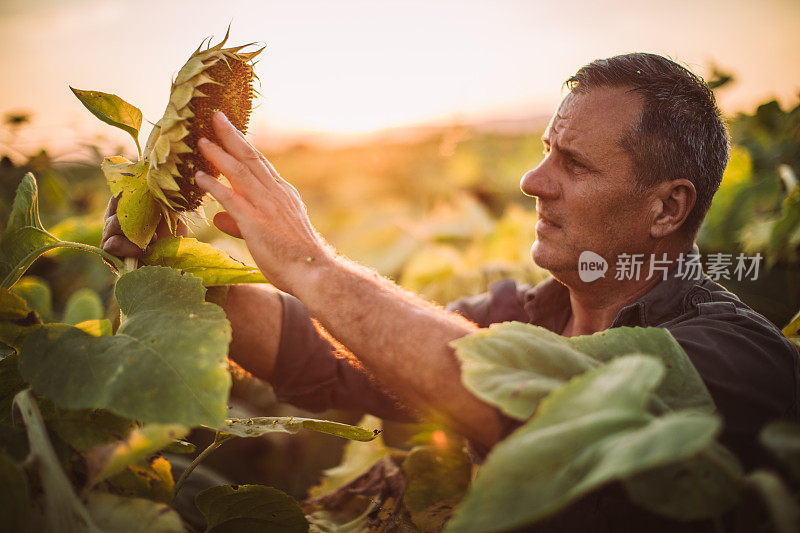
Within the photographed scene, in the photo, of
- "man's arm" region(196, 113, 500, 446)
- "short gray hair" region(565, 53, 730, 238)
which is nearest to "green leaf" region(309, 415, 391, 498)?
"man's arm" region(196, 113, 500, 446)

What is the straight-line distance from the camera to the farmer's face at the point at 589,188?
1736 mm

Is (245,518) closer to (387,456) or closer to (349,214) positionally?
(387,456)

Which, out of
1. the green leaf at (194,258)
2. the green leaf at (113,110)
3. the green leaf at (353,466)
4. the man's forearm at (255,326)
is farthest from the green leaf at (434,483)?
the green leaf at (113,110)

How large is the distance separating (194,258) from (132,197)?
0.19 m

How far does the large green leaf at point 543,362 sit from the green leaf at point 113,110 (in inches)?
32.8

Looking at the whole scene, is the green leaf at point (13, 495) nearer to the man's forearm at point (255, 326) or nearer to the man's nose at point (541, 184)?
the man's forearm at point (255, 326)

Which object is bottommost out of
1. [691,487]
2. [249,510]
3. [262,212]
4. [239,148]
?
[249,510]

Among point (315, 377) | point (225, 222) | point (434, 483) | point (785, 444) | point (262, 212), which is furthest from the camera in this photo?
point (315, 377)

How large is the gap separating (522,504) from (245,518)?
0.73 meters

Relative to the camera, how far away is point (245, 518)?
1113 mm

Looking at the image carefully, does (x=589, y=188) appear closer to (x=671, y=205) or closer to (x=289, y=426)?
(x=671, y=205)

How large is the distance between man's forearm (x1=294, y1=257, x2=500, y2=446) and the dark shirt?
10cm

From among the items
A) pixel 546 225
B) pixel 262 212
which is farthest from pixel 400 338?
pixel 546 225

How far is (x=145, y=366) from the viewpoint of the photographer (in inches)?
34.3
